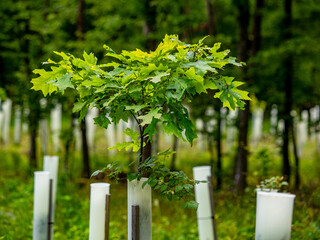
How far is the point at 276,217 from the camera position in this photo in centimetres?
232

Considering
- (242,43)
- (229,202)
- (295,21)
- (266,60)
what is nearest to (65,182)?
(229,202)

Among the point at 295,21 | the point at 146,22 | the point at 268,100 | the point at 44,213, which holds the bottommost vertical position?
the point at 44,213

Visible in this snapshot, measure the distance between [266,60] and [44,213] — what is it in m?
6.94

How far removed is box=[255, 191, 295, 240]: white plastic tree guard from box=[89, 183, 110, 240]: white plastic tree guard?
1.27m

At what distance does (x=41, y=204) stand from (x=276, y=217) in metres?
2.64

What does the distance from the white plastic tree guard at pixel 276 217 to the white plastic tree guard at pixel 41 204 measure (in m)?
2.49

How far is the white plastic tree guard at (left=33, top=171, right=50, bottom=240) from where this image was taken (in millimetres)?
3959

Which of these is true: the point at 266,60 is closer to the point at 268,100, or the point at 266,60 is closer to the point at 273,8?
the point at 268,100

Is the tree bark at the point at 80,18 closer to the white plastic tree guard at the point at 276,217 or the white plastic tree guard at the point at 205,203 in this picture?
the white plastic tree guard at the point at 205,203

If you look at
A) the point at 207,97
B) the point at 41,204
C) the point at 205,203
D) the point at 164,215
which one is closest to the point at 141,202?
the point at 205,203

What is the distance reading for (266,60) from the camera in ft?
29.9

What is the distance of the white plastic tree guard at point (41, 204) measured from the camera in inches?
156

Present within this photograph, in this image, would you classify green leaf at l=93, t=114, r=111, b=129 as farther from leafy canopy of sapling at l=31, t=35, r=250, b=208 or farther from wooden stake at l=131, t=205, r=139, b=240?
wooden stake at l=131, t=205, r=139, b=240

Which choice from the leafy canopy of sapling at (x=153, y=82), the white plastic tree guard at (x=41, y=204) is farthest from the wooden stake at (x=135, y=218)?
the white plastic tree guard at (x=41, y=204)
